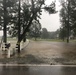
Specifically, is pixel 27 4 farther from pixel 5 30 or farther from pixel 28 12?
pixel 5 30

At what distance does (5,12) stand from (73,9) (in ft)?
60.7

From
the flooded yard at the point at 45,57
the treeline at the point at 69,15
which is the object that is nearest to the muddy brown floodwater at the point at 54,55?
the flooded yard at the point at 45,57

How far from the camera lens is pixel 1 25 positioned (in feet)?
84.0

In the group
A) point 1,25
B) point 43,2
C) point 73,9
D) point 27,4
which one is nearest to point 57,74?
point 43,2

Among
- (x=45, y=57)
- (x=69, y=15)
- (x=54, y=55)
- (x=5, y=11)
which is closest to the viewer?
(x=45, y=57)

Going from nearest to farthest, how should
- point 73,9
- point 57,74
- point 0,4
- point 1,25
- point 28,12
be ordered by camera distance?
point 57,74 → point 28,12 → point 0,4 → point 1,25 → point 73,9

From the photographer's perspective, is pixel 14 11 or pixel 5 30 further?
pixel 5 30

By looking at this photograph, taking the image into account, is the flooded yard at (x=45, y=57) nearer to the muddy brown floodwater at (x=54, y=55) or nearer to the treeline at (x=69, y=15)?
the muddy brown floodwater at (x=54, y=55)

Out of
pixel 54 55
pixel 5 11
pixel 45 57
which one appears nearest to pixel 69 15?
pixel 5 11

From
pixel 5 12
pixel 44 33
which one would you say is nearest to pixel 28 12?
pixel 5 12

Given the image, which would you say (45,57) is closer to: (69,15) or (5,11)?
(5,11)

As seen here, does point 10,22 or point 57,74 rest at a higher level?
point 10,22

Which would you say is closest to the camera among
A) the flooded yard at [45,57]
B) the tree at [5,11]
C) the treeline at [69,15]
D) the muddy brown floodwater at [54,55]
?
the flooded yard at [45,57]

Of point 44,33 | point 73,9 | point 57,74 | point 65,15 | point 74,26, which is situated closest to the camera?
point 57,74
